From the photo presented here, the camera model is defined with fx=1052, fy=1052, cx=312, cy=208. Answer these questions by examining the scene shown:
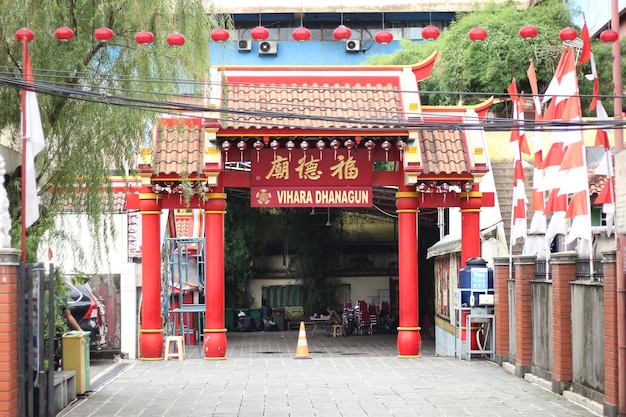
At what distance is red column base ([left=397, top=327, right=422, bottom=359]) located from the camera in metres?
23.4

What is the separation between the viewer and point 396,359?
23250 mm

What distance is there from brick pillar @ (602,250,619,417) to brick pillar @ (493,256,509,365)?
7396mm

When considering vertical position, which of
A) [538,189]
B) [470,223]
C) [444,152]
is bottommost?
[470,223]

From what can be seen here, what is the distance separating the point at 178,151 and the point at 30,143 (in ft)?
36.3

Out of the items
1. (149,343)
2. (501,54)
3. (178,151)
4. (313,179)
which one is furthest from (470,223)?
(501,54)

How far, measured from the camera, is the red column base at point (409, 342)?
23359 millimetres

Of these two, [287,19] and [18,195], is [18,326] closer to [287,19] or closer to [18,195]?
[18,195]

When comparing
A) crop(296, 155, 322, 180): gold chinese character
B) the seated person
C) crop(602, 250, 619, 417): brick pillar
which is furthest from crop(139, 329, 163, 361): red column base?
the seated person

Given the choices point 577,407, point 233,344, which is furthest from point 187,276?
point 577,407

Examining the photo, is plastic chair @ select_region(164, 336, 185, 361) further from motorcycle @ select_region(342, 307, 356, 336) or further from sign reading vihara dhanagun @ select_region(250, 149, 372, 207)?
motorcycle @ select_region(342, 307, 356, 336)

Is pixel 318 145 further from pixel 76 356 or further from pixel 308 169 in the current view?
pixel 76 356

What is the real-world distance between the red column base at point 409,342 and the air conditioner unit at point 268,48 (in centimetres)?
2755

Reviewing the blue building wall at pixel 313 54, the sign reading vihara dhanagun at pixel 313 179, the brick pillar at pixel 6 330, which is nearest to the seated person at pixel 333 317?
the sign reading vihara dhanagun at pixel 313 179

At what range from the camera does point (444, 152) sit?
78.1 feet
